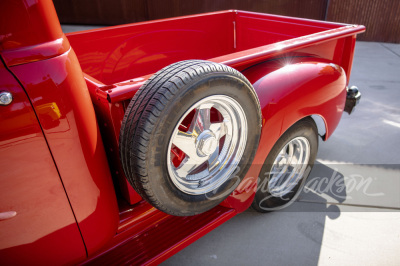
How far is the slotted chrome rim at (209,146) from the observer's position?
1370mm

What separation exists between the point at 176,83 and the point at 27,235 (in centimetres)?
77

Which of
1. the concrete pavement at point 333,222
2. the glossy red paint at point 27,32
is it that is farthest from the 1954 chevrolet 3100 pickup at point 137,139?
the concrete pavement at point 333,222

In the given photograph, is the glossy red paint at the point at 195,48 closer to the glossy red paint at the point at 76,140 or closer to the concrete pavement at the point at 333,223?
the glossy red paint at the point at 76,140

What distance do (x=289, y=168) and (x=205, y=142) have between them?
41.8 inches

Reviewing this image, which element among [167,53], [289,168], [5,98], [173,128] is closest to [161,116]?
[173,128]

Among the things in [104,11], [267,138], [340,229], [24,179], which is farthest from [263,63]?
[104,11]

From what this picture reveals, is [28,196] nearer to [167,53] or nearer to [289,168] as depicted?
[289,168]

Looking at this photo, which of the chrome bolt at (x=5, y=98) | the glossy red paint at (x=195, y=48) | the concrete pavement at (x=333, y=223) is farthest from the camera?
the concrete pavement at (x=333, y=223)

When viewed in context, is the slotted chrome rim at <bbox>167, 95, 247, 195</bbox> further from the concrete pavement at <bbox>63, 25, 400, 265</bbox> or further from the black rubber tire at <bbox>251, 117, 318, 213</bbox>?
the concrete pavement at <bbox>63, 25, 400, 265</bbox>

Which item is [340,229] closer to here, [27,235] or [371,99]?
[27,235]

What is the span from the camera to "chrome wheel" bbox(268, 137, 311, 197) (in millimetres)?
2115

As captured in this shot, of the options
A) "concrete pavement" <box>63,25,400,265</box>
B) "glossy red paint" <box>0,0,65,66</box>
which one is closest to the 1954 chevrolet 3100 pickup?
"glossy red paint" <box>0,0,65,66</box>

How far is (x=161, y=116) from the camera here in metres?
1.10

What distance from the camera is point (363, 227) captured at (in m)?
2.01
